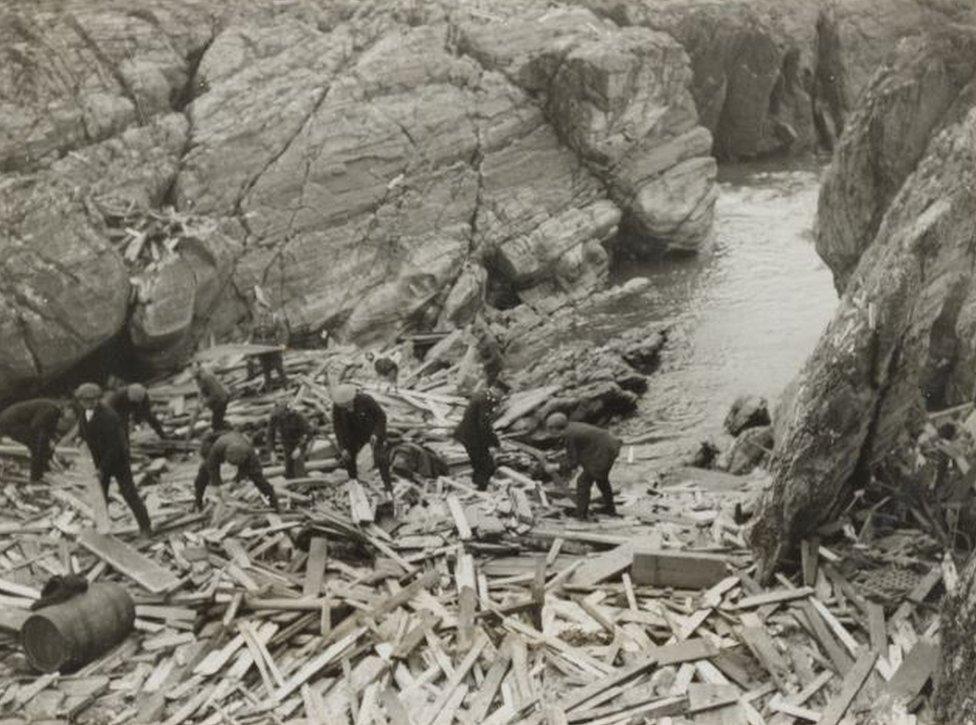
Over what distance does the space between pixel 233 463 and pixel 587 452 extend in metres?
4.52

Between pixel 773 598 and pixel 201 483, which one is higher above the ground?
pixel 773 598

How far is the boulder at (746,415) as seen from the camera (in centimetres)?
1633

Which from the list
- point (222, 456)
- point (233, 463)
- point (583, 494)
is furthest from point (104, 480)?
point (583, 494)

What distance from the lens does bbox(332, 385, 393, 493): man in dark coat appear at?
1182 cm

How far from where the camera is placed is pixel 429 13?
87.4 feet

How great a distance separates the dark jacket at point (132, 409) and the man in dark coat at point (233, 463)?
227cm

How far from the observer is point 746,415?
16375 millimetres

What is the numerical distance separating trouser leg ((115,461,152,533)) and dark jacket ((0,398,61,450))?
287cm

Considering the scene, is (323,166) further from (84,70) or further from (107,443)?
(107,443)

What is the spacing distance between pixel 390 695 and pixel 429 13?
23.4 m

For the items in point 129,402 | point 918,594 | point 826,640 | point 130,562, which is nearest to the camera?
point 826,640

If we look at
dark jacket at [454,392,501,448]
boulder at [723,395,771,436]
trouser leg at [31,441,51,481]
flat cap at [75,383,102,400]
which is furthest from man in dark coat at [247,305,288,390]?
boulder at [723,395,771,436]

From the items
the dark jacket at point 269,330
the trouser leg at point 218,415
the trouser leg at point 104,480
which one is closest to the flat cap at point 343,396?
the trouser leg at point 104,480

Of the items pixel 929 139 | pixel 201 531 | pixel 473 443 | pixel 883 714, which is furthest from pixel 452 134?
pixel 883 714
